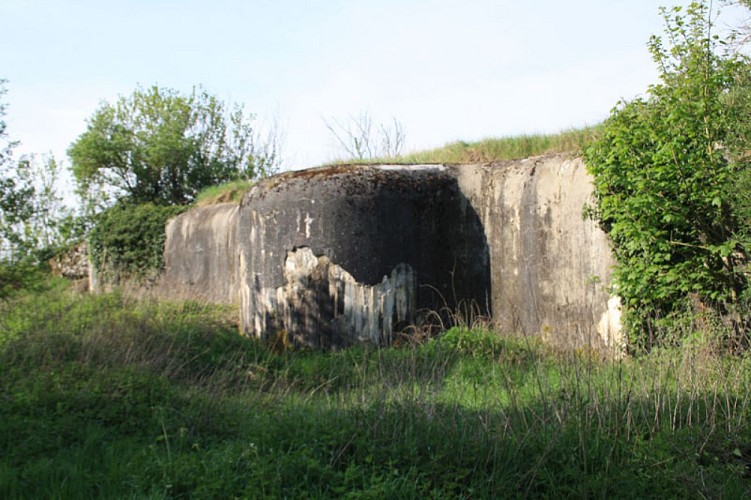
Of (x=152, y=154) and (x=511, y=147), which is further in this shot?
(x=152, y=154)

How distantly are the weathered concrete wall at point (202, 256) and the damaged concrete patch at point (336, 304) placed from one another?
11.3 feet

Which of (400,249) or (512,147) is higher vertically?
(512,147)

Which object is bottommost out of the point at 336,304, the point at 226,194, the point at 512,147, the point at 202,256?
the point at 336,304

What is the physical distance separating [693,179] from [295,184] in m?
5.00

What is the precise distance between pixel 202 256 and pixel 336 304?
6.74m

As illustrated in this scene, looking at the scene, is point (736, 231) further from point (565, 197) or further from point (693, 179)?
point (565, 197)

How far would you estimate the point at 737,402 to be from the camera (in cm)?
504

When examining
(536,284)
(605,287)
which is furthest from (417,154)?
(605,287)

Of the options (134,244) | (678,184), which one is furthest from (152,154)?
(678,184)

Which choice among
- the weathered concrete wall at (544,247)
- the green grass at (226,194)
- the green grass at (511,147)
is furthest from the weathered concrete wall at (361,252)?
the green grass at (226,194)

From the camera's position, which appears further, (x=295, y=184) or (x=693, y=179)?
(x=295, y=184)

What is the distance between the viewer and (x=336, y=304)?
29.2ft

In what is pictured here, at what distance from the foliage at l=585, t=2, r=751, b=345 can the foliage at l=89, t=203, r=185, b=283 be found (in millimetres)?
12565

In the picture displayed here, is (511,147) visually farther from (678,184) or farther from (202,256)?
(202,256)
